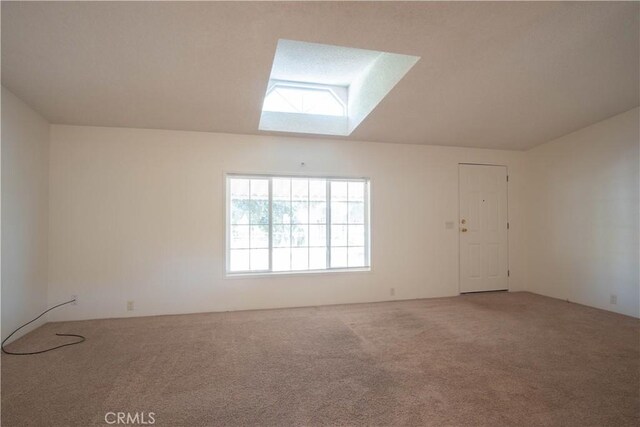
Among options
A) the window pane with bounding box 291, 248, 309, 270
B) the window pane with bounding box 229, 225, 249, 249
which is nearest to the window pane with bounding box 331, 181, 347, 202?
the window pane with bounding box 291, 248, 309, 270

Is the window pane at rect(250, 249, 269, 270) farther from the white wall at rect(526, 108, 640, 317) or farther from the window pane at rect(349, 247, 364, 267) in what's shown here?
the white wall at rect(526, 108, 640, 317)

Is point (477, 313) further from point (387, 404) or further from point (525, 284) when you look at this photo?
point (387, 404)

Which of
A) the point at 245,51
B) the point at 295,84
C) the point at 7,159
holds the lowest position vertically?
the point at 7,159

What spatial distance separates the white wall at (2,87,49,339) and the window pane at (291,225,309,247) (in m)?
2.91

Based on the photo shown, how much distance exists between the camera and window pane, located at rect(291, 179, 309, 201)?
4.29 m

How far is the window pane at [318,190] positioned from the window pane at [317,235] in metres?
0.40

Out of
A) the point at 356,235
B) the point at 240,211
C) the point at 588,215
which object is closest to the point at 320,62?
the point at 240,211

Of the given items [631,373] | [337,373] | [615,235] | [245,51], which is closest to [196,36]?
[245,51]

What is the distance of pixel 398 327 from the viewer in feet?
11.1

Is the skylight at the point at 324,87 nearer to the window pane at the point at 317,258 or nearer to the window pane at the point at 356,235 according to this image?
the window pane at the point at 356,235

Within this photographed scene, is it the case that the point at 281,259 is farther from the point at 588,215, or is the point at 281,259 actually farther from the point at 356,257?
the point at 588,215

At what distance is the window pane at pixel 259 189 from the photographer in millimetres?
4164

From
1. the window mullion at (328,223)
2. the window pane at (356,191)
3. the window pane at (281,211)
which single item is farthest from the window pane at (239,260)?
the window pane at (356,191)

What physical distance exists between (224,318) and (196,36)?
297 centimetres
